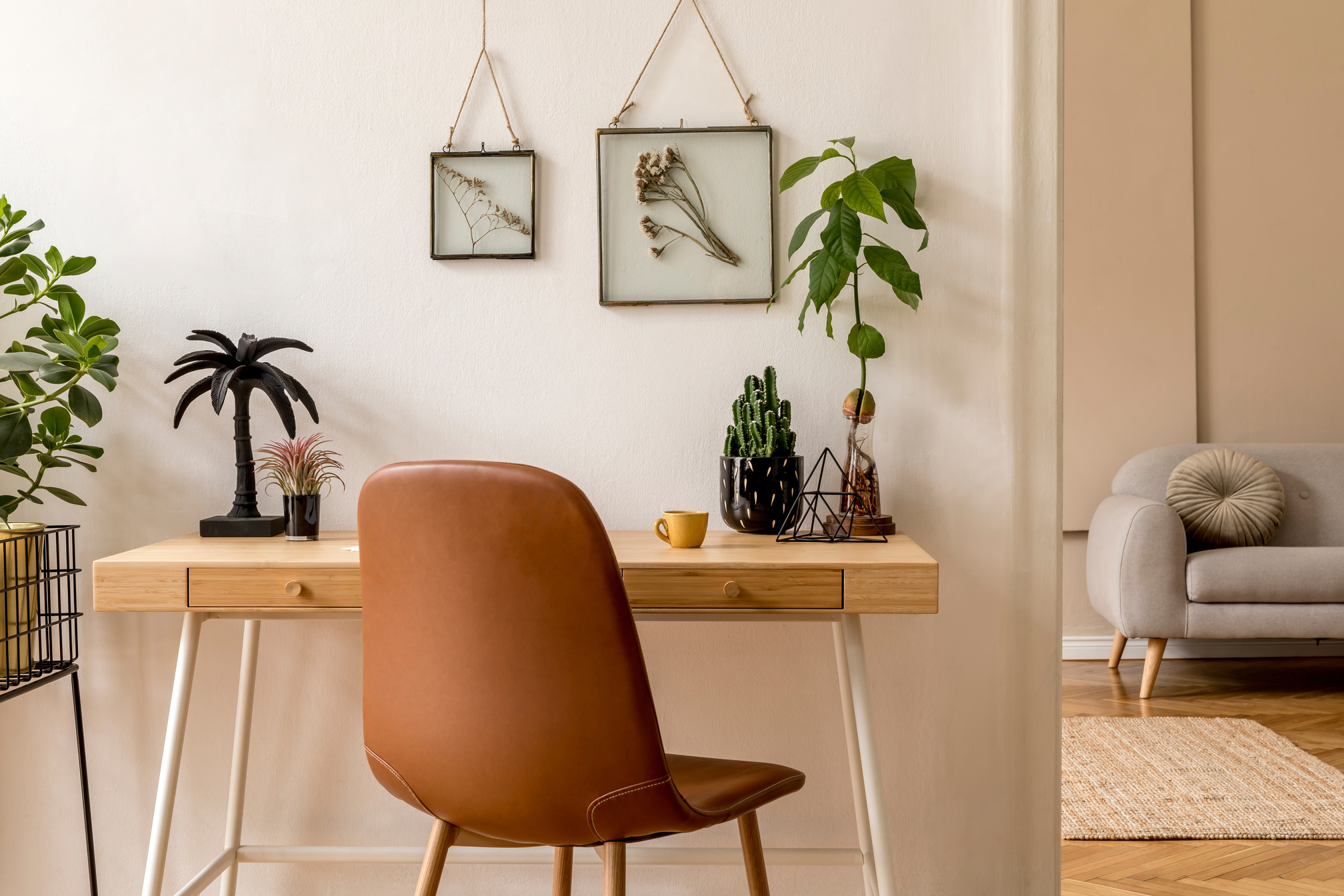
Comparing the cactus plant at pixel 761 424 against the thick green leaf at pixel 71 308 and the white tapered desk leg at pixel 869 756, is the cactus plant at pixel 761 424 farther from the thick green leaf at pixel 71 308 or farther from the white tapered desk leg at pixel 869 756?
the thick green leaf at pixel 71 308

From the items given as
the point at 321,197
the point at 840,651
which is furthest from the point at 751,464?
the point at 321,197

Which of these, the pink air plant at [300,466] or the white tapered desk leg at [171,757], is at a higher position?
the pink air plant at [300,466]

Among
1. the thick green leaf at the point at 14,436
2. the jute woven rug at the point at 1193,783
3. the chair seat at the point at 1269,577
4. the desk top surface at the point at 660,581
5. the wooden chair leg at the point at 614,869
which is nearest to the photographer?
the wooden chair leg at the point at 614,869

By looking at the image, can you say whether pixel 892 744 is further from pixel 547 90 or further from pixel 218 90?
pixel 218 90

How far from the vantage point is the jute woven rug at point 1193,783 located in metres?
2.31

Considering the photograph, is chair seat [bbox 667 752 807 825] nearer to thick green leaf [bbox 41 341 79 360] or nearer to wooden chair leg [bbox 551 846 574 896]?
wooden chair leg [bbox 551 846 574 896]

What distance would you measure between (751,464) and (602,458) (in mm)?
335

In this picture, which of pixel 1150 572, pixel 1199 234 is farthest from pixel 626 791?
pixel 1199 234

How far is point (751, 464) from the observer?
5.47 ft

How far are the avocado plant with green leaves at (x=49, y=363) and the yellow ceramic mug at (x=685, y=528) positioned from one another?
2.99ft

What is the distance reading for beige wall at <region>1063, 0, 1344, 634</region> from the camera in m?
3.90

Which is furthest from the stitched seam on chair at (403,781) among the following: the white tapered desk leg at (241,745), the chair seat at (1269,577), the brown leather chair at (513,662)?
the chair seat at (1269,577)

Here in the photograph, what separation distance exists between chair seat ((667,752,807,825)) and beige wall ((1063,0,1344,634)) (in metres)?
2.97

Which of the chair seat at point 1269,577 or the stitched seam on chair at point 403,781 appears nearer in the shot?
the stitched seam on chair at point 403,781
